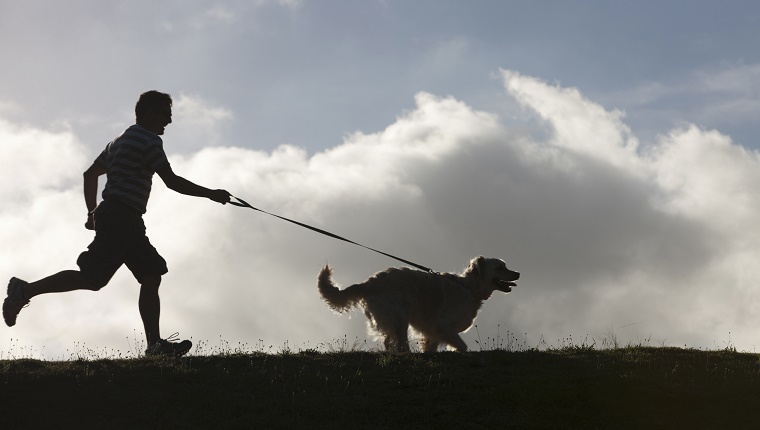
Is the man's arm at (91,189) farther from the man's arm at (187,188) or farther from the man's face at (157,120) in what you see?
the man's arm at (187,188)

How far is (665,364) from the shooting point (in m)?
9.84

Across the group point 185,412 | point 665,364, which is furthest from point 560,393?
point 185,412

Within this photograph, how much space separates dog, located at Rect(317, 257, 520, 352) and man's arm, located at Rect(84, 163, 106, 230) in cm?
404

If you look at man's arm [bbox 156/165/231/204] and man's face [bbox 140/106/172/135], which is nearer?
man's arm [bbox 156/165/231/204]

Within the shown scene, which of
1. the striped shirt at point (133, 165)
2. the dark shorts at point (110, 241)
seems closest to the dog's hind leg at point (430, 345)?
the dark shorts at point (110, 241)

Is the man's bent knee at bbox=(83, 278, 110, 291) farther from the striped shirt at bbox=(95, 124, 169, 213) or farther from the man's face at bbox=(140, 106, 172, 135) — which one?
the man's face at bbox=(140, 106, 172, 135)

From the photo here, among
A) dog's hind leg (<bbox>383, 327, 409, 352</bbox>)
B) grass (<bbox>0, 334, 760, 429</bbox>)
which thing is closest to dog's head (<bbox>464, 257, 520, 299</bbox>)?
dog's hind leg (<bbox>383, 327, 409, 352</bbox>)

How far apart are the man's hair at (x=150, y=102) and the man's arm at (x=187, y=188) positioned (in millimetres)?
738

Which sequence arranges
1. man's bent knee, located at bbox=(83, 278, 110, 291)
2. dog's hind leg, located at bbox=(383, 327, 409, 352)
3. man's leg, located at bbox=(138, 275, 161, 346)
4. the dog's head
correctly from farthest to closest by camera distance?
the dog's head → dog's hind leg, located at bbox=(383, 327, 409, 352) → man's leg, located at bbox=(138, 275, 161, 346) → man's bent knee, located at bbox=(83, 278, 110, 291)

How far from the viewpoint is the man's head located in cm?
933

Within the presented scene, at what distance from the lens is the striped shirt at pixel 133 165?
8984 mm

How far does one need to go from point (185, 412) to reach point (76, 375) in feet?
4.98

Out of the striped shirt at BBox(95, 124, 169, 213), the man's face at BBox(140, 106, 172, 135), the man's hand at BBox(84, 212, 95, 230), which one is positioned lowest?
the man's hand at BBox(84, 212, 95, 230)

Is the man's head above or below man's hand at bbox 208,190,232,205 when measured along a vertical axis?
above
